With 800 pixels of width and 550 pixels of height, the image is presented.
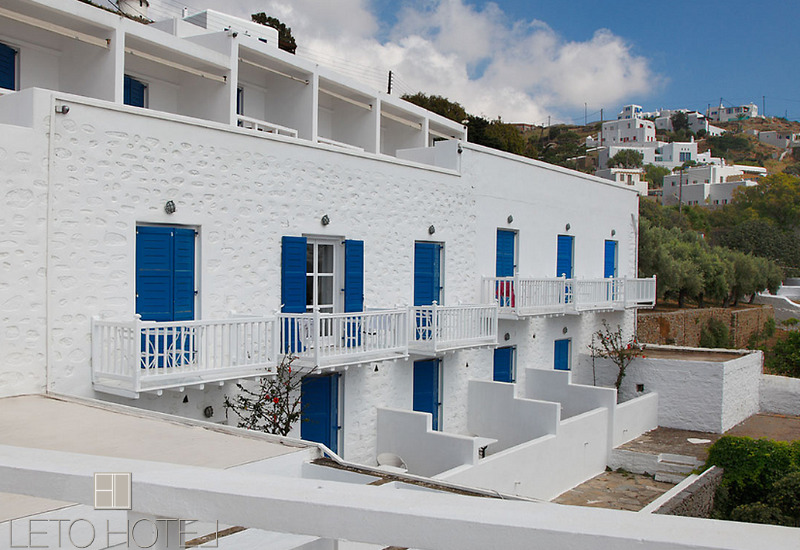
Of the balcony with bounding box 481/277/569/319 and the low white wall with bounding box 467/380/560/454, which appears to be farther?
the balcony with bounding box 481/277/569/319

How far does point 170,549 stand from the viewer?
189 cm

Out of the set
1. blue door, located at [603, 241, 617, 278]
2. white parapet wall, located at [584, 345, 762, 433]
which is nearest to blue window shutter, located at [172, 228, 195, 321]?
white parapet wall, located at [584, 345, 762, 433]

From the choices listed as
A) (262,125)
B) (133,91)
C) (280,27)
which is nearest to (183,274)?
(133,91)

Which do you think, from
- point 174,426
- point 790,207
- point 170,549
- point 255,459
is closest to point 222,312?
point 174,426

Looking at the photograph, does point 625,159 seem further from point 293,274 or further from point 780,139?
point 293,274

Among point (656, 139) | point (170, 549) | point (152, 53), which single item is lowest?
point (170, 549)

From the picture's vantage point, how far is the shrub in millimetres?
35719

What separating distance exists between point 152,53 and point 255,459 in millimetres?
11262

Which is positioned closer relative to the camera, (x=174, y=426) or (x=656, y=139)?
(x=174, y=426)

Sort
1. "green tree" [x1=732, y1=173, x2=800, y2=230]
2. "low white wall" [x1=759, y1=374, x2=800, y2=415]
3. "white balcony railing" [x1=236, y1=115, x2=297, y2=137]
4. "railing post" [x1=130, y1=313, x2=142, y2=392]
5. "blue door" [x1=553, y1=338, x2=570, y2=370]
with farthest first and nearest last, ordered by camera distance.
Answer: "green tree" [x1=732, y1=173, x2=800, y2=230] < "low white wall" [x1=759, y1=374, x2=800, y2=415] < "blue door" [x1=553, y1=338, x2=570, y2=370] < "white balcony railing" [x1=236, y1=115, x2=297, y2=137] < "railing post" [x1=130, y1=313, x2=142, y2=392]

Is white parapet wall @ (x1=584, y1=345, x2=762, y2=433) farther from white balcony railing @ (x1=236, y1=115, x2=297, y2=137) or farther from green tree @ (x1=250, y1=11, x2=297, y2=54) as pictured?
green tree @ (x1=250, y1=11, x2=297, y2=54)

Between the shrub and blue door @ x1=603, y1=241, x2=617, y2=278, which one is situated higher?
blue door @ x1=603, y1=241, x2=617, y2=278

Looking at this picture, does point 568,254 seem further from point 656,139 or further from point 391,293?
point 656,139

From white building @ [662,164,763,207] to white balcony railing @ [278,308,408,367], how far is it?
8307 centimetres
